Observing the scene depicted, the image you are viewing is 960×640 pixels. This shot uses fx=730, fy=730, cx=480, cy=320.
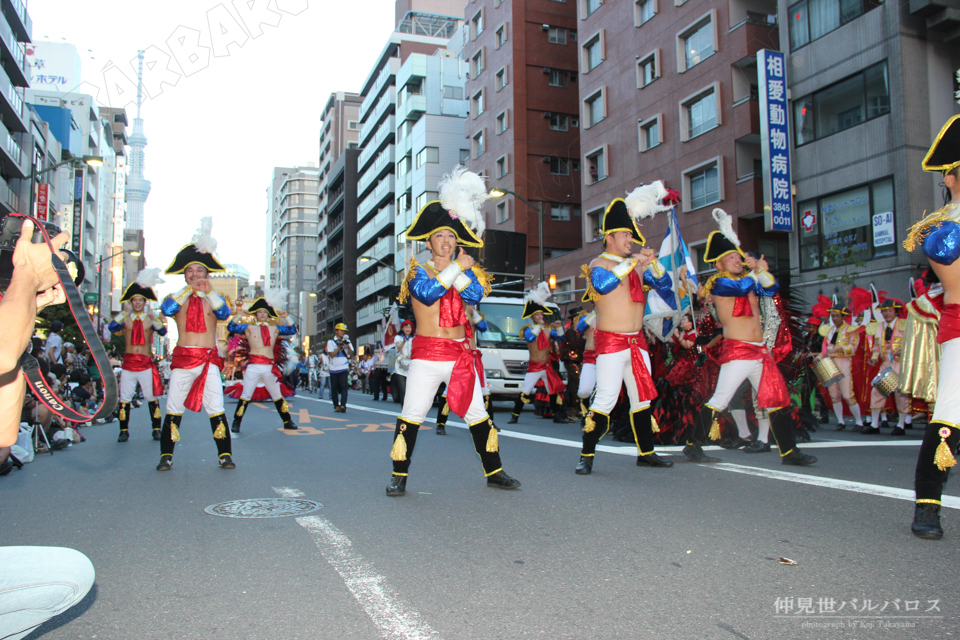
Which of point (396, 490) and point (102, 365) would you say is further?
point (396, 490)

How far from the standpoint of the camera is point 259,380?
11734 mm

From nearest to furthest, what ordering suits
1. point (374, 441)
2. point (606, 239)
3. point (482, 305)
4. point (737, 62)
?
point (606, 239) < point (374, 441) < point (482, 305) < point (737, 62)

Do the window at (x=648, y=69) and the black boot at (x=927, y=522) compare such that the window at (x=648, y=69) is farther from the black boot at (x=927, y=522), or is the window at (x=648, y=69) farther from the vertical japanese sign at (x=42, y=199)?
the vertical japanese sign at (x=42, y=199)

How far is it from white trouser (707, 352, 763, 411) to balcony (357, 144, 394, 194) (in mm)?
57079

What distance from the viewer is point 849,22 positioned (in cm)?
2017

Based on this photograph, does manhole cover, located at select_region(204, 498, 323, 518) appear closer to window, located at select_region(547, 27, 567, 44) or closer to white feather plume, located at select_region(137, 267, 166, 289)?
white feather plume, located at select_region(137, 267, 166, 289)

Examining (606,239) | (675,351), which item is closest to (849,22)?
(675,351)

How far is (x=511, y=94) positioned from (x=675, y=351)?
32.5 metres

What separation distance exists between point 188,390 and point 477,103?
126 feet

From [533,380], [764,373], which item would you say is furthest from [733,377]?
[533,380]

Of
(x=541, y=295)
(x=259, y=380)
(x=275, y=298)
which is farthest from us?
(x=541, y=295)

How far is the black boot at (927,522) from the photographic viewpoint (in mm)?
3788

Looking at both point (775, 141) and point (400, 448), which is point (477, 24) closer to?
point (775, 141)

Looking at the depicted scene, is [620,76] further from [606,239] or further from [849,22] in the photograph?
[606,239]
